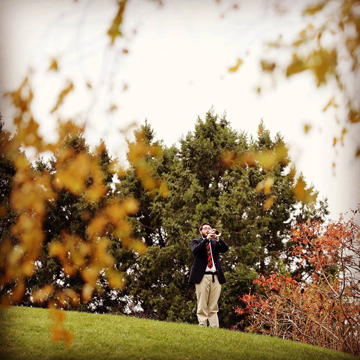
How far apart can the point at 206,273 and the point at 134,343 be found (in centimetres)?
138

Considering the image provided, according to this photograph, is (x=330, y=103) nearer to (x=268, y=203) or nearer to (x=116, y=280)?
(x=268, y=203)

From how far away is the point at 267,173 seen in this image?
35.7ft

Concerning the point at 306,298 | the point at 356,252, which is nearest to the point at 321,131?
the point at 356,252

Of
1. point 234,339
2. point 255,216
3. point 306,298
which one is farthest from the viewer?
point 255,216

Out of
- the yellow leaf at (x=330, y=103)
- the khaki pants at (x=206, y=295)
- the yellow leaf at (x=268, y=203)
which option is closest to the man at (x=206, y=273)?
the khaki pants at (x=206, y=295)

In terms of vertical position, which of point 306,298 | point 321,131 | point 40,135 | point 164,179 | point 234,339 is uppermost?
point 164,179

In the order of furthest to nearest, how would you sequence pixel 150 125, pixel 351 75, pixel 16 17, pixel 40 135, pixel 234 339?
pixel 150 125 < pixel 234 339 < pixel 16 17 < pixel 351 75 < pixel 40 135

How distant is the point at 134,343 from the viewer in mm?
4121

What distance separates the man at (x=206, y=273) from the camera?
496 centimetres

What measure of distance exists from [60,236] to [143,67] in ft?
28.7

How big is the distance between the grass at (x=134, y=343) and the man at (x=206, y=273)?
1.15ft

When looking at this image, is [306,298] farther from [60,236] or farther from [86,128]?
[60,236]

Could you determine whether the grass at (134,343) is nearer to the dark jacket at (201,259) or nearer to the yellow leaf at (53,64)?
the dark jacket at (201,259)

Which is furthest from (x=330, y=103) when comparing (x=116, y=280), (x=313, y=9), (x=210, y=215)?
(x=116, y=280)
